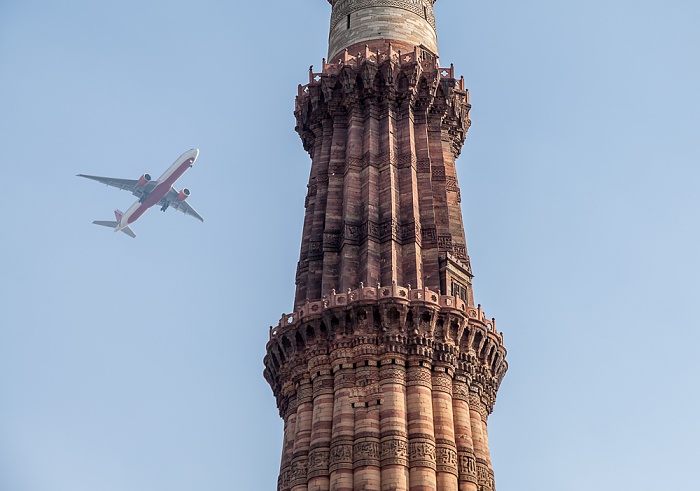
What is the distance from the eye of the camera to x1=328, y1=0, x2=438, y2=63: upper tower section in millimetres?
49438

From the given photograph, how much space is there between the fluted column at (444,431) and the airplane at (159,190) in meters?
43.6

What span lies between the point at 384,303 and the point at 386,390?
9.96 ft

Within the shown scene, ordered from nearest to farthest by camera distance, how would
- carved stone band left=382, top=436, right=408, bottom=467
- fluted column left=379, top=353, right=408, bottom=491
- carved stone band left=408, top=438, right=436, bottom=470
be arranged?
fluted column left=379, top=353, right=408, bottom=491, carved stone band left=382, top=436, right=408, bottom=467, carved stone band left=408, top=438, right=436, bottom=470

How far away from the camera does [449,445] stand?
115 ft

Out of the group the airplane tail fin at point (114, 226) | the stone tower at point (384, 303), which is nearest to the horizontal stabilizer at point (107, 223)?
the airplane tail fin at point (114, 226)

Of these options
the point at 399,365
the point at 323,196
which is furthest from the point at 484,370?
the point at 323,196

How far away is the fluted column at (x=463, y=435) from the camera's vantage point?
34875 mm

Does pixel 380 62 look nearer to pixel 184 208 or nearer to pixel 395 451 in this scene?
pixel 395 451

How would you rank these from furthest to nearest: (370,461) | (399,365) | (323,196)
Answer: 1. (323,196)
2. (399,365)
3. (370,461)

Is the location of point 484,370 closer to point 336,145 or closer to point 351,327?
point 351,327

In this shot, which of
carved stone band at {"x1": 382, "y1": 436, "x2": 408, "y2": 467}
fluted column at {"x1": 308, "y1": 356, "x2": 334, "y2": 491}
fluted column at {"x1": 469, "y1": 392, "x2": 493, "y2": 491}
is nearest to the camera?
carved stone band at {"x1": 382, "y1": 436, "x2": 408, "y2": 467}

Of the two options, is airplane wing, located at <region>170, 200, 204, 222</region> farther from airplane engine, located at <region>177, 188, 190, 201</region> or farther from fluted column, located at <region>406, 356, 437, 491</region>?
fluted column, located at <region>406, 356, 437, 491</region>

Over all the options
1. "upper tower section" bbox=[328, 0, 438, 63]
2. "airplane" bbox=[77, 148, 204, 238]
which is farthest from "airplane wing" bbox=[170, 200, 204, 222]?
"upper tower section" bbox=[328, 0, 438, 63]

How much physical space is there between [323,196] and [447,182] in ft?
15.8
